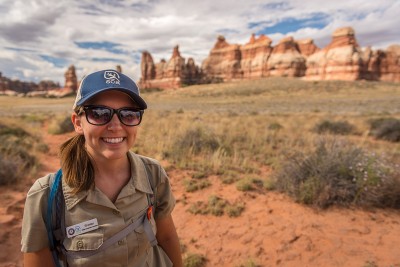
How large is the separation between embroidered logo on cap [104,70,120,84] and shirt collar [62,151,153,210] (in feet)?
1.86

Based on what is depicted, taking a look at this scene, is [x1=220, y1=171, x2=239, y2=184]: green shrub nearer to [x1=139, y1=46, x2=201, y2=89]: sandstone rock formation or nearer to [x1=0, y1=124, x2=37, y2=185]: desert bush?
[x1=0, y1=124, x2=37, y2=185]: desert bush

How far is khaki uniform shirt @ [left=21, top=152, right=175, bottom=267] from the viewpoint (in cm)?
142

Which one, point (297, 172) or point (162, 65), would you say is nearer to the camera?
point (297, 172)

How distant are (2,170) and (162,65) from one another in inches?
3948

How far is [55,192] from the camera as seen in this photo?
57.6 inches

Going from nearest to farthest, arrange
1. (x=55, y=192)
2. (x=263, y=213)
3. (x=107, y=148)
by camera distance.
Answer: (x=55, y=192)
(x=107, y=148)
(x=263, y=213)

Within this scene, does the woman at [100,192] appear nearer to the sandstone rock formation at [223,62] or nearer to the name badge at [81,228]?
the name badge at [81,228]

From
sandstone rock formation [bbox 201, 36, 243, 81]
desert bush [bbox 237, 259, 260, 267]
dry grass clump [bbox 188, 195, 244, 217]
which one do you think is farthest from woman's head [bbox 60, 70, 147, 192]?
sandstone rock formation [bbox 201, 36, 243, 81]

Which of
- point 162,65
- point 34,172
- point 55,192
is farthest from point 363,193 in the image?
point 162,65

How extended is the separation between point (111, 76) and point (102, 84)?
80mm

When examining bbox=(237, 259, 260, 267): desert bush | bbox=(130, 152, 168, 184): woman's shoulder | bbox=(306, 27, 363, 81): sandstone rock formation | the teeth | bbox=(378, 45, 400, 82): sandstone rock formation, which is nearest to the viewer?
the teeth

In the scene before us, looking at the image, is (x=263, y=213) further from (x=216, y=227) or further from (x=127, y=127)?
(x=127, y=127)

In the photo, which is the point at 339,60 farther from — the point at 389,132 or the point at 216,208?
the point at 216,208

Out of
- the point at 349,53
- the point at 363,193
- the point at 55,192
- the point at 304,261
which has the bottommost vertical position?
the point at 304,261
